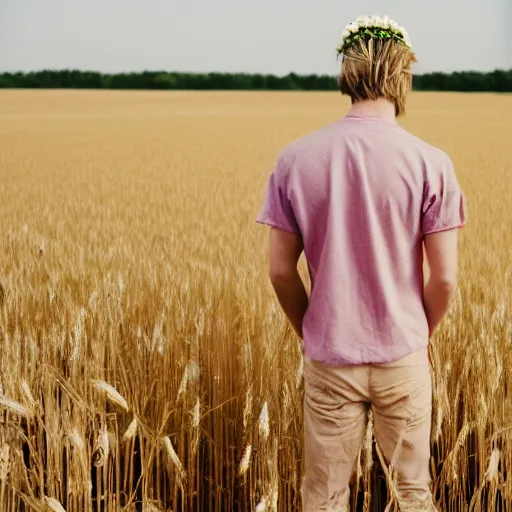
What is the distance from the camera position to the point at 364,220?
145 centimetres

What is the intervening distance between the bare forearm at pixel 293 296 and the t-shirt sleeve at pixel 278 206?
0.35 ft

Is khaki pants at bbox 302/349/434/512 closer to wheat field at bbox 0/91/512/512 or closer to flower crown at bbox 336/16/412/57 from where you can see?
wheat field at bbox 0/91/512/512

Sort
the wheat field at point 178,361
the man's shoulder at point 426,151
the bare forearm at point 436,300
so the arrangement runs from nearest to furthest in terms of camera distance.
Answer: the man's shoulder at point 426,151 < the bare forearm at point 436,300 < the wheat field at point 178,361

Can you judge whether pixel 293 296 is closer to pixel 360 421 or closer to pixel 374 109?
pixel 360 421

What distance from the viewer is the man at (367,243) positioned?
1.43 meters

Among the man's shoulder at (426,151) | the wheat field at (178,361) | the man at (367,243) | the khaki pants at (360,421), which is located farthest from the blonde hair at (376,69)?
the wheat field at (178,361)

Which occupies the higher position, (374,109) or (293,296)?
(374,109)

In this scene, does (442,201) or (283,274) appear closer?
(442,201)

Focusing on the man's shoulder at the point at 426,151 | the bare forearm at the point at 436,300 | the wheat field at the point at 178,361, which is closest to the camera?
the man's shoulder at the point at 426,151

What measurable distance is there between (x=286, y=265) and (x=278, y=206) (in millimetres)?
126

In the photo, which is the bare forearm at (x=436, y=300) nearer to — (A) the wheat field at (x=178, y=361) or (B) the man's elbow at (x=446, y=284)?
(B) the man's elbow at (x=446, y=284)

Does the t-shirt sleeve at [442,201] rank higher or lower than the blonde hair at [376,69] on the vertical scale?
lower

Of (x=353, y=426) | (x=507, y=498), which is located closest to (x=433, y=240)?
(x=353, y=426)

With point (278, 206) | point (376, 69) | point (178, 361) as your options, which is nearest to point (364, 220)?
point (278, 206)
